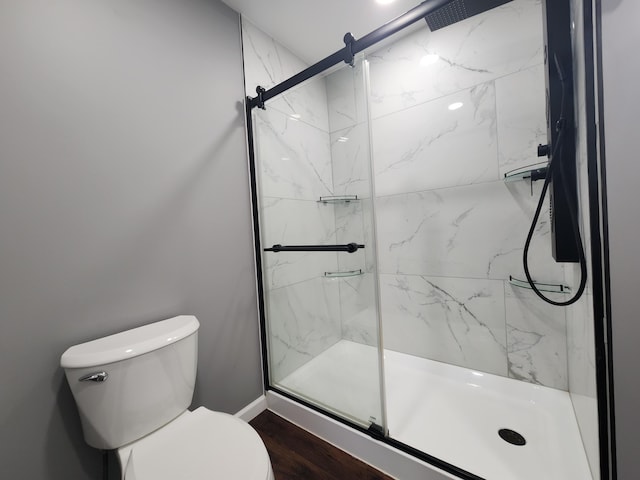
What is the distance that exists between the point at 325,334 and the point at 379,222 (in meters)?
0.94

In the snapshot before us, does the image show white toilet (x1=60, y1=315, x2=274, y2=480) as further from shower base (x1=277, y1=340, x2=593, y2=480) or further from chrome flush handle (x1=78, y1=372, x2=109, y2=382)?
shower base (x1=277, y1=340, x2=593, y2=480)

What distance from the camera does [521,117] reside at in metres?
1.44

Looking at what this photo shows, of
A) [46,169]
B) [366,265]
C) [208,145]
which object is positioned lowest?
[366,265]

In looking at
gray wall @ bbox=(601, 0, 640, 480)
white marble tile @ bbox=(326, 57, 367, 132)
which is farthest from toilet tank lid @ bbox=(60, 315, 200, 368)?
gray wall @ bbox=(601, 0, 640, 480)

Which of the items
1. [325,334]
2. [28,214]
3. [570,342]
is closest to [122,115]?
[28,214]

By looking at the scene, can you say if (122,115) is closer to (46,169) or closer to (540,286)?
(46,169)

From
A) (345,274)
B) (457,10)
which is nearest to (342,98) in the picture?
(457,10)

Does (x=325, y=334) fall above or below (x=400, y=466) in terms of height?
above

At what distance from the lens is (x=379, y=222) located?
6.64ft

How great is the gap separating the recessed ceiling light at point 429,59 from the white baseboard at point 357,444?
86.0 inches

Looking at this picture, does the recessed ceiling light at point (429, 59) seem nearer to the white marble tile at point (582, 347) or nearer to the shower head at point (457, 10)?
the shower head at point (457, 10)

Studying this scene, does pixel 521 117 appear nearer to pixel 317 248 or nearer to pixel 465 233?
pixel 465 233

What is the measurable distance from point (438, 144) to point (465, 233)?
23.9 inches

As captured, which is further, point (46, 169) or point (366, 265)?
point (366, 265)
